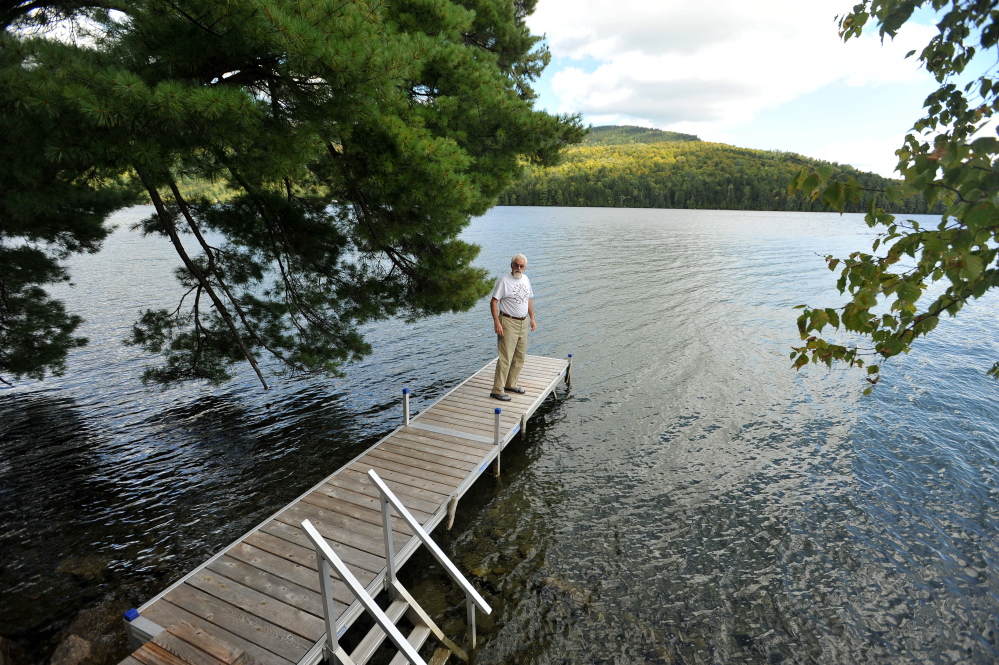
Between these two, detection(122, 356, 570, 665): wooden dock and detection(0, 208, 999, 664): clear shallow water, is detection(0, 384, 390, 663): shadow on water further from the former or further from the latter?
detection(122, 356, 570, 665): wooden dock

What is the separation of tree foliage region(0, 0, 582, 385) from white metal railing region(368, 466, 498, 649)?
3514mm

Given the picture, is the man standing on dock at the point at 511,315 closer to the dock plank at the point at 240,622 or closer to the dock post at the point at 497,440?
the dock post at the point at 497,440

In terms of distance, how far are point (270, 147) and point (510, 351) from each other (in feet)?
16.6

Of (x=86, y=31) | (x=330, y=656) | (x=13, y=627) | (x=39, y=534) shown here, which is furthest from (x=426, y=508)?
(x=86, y=31)

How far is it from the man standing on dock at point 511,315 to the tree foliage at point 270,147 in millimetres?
590

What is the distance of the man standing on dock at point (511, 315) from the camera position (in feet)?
27.2

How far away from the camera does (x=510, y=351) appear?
9039 millimetres

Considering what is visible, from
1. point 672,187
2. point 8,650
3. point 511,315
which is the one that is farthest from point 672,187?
point 8,650

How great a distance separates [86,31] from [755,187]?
114m

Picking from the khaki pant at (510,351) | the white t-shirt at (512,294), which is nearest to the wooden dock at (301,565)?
the khaki pant at (510,351)

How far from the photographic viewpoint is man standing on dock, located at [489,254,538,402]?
830 centimetres

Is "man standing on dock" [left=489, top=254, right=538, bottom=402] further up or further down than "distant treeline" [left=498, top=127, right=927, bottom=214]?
further down

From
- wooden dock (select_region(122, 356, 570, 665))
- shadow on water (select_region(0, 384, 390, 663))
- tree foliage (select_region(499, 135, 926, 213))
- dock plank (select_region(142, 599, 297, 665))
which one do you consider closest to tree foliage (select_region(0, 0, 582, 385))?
shadow on water (select_region(0, 384, 390, 663))

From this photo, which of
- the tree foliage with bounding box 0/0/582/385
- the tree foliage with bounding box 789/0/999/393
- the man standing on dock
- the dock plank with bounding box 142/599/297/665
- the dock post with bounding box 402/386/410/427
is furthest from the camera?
the man standing on dock
